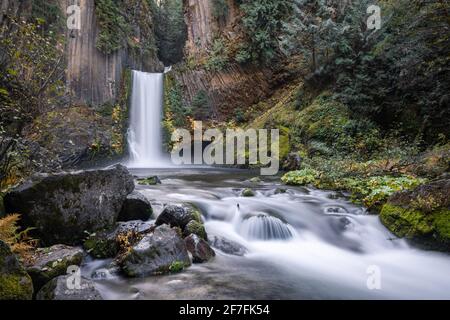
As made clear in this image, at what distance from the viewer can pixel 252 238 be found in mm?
6812

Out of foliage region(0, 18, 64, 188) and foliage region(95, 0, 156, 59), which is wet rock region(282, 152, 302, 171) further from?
foliage region(95, 0, 156, 59)

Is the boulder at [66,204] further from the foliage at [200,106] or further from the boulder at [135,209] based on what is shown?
the foliage at [200,106]

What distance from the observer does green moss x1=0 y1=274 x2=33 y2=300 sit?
11.7ft

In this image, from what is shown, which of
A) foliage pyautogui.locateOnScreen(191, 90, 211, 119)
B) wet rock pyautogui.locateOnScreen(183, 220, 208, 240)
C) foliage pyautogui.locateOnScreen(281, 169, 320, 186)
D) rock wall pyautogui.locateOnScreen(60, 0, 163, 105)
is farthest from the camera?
foliage pyautogui.locateOnScreen(191, 90, 211, 119)

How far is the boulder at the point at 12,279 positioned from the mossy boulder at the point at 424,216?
623cm

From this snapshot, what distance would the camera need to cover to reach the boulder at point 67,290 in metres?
3.63

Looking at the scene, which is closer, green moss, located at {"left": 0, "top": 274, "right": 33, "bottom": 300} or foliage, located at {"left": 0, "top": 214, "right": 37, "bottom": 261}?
green moss, located at {"left": 0, "top": 274, "right": 33, "bottom": 300}

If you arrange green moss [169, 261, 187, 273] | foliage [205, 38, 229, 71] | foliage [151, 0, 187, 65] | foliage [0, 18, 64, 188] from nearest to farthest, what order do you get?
green moss [169, 261, 187, 273]
foliage [0, 18, 64, 188]
foliage [205, 38, 229, 71]
foliage [151, 0, 187, 65]

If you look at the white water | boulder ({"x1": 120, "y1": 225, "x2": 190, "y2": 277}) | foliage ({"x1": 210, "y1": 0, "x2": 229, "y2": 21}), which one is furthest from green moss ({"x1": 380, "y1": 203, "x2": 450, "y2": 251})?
foliage ({"x1": 210, "y1": 0, "x2": 229, "y2": 21})

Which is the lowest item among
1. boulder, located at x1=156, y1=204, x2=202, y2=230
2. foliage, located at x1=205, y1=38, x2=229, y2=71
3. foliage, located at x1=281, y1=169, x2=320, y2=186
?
boulder, located at x1=156, y1=204, x2=202, y2=230

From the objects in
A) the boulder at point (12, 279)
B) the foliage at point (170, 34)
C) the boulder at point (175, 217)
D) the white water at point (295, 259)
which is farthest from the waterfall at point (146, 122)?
the boulder at point (12, 279)
